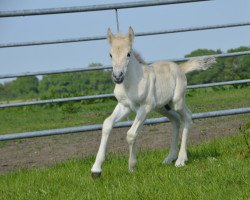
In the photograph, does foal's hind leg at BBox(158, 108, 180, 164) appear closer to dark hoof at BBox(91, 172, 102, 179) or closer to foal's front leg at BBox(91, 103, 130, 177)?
foal's front leg at BBox(91, 103, 130, 177)

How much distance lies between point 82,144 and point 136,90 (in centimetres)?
323

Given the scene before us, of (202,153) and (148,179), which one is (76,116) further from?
(148,179)

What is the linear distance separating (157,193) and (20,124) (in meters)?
8.77

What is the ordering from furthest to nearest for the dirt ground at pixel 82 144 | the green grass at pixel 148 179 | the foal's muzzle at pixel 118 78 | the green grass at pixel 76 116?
1. the green grass at pixel 76 116
2. the dirt ground at pixel 82 144
3. the foal's muzzle at pixel 118 78
4. the green grass at pixel 148 179

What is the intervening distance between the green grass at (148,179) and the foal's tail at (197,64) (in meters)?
0.86

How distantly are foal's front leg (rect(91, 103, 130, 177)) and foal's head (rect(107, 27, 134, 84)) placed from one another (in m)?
0.43

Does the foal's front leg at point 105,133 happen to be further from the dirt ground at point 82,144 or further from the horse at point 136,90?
the dirt ground at point 82,144

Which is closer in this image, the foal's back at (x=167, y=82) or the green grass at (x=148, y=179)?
the green grass at (x=148, y=179)

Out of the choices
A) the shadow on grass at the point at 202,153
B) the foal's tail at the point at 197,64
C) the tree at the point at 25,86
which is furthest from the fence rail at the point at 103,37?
the tree at the point at 25,86

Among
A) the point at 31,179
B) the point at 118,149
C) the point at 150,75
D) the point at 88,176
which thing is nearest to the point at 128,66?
the point at 150,75

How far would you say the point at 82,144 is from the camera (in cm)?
916

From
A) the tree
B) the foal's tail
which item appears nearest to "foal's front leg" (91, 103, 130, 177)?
the foal's tail

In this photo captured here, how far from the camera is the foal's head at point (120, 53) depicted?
19.0 ft

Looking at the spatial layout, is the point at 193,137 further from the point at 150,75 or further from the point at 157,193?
the point at 157,193
